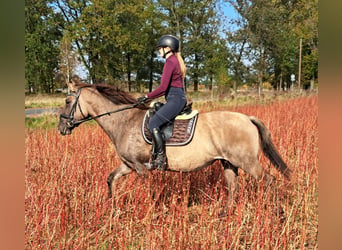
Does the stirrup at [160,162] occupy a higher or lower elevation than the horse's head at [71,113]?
lower

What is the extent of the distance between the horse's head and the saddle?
916mm

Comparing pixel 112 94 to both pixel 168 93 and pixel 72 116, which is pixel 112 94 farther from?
pixel 168 93

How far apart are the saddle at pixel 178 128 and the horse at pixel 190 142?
64mm

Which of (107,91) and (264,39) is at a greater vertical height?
(264,39)

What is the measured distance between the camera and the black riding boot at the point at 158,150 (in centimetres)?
294

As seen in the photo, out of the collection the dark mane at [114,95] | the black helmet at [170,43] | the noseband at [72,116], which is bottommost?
the noseband at [72,116]

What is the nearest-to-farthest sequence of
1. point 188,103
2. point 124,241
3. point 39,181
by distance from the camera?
point 124,241, point 188,103, point 39,181

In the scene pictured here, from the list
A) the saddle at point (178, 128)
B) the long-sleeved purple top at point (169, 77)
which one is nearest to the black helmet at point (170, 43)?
the long-sleeved purple top at point (169, 77)

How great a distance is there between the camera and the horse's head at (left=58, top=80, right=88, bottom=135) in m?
3.28

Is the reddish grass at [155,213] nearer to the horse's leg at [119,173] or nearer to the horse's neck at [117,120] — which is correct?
the horse's leg at [119,173]
